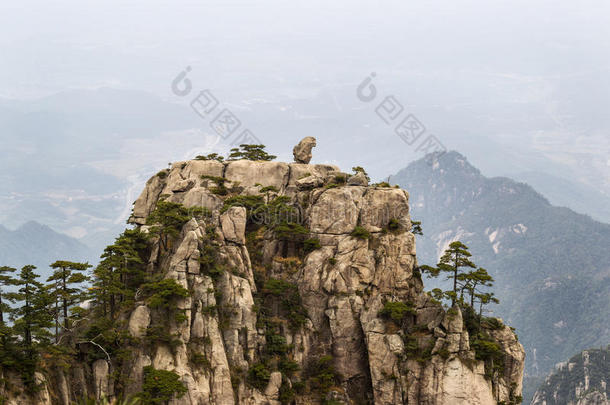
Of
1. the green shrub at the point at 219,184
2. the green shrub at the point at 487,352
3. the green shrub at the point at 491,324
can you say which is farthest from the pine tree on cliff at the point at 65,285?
the green shrub at the point at 491,324

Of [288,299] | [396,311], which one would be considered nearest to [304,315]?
[288,299]

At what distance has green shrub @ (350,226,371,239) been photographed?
50000 millimetres

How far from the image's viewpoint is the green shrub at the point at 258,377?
1758 inches

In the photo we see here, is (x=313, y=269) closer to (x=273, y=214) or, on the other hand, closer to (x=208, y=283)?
(x=273, y=214)

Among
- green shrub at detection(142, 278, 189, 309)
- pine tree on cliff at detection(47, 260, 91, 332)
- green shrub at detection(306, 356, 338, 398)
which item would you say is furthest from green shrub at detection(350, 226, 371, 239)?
pine tree on cliff at detection(47, 260, 91, 332)

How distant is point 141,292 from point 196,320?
4736 mm

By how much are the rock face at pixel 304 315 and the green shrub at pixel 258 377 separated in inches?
3.2

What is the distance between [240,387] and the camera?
4412cm

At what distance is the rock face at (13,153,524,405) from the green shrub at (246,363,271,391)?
0.27ft

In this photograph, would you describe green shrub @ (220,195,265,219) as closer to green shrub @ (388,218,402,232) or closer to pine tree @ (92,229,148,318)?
pine tree @ (92,229,148,318)

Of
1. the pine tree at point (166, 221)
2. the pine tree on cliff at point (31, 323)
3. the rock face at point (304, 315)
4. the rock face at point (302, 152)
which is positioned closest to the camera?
the pine tree on cliff at point (31, 323)

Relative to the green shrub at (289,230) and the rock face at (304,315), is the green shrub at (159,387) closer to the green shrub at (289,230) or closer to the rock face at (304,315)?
the rock face at (304,315)

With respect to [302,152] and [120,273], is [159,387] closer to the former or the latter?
[120,273]

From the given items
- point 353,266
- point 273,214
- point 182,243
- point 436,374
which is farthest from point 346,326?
point 182,243
